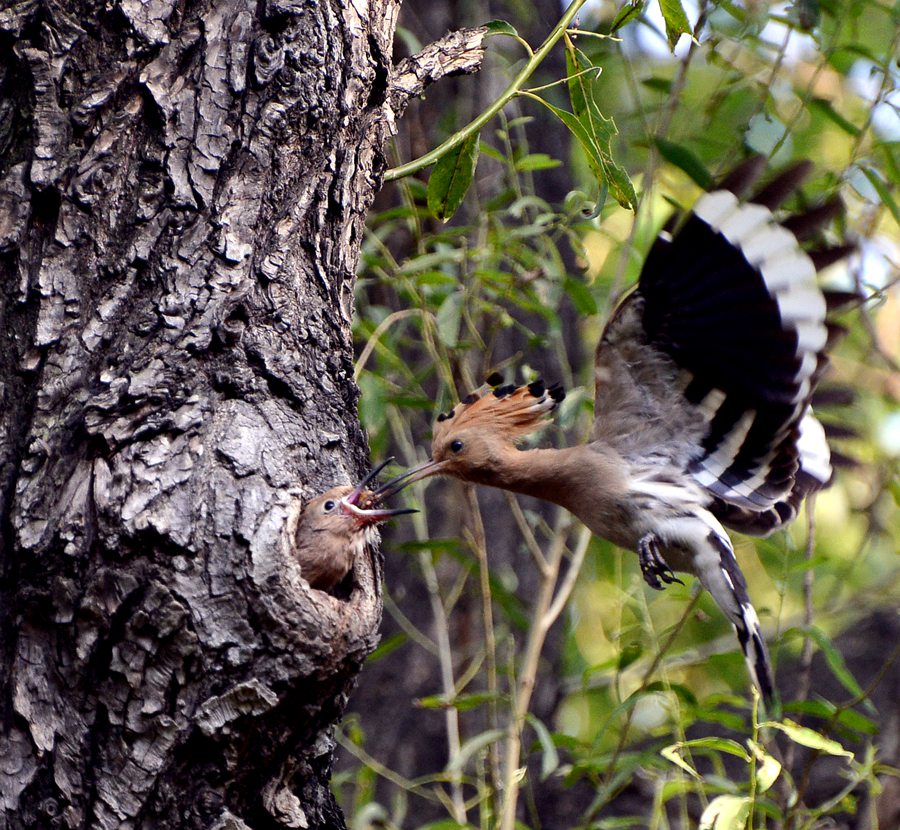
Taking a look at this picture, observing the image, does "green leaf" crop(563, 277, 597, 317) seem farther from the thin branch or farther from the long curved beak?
the thin branch

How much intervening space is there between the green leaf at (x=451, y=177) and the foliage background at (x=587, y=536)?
324mm

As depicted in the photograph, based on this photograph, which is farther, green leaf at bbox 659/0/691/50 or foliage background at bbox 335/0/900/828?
foliage background at bbox 335/0/900/828

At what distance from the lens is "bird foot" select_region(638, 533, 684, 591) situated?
2.71m

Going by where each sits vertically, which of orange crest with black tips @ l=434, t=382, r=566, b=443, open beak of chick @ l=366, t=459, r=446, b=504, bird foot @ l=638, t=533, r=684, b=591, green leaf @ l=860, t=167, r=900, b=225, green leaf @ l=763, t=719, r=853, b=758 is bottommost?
bird foot @ l=638, t=533, r=684, b=591

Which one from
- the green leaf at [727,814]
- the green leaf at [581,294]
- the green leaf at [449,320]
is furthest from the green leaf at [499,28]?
the green leaf at [727,814]

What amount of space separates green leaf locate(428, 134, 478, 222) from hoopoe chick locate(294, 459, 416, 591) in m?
0.63

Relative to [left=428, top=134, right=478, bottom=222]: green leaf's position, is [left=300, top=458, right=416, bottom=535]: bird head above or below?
below

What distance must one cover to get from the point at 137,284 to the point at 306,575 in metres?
0.55

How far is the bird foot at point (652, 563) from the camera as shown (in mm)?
2705

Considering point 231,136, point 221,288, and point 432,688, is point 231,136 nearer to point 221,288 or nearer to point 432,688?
point 221,288

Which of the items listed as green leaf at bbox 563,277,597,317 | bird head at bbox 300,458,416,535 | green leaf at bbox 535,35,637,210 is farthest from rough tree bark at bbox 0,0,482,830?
green leaf at bbox 563,277,597,317

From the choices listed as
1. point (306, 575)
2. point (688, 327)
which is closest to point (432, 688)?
point (688, 327)

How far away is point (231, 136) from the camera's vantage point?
75.8 inches

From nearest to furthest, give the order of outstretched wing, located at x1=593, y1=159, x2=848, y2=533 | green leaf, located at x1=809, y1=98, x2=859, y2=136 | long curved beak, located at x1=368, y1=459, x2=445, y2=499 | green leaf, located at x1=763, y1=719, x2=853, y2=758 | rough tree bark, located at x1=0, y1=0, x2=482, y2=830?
rough tree bark, located at x1=0, y1=0, x2=482, y2=830 → green leaf, located at x1=763, y1=719, x2=853, y2=758 → outstretched wing, located at x1=593, y1=159, x2=848, y2=533 → long curved beak, located at x1=368, y1=459, x2=445, y2=499 → green leaf, located at x1=809, y1=98, x2=859, y2=136
